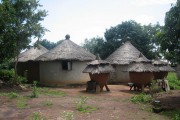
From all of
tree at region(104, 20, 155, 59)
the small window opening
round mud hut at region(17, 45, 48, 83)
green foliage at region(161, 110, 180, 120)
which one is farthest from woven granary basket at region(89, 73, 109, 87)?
tree at region(104, 20, 155, 59)

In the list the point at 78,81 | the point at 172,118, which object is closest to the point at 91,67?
the point at 78,81

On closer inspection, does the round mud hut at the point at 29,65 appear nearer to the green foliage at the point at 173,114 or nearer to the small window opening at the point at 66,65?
the small window opening at the point at 66,65

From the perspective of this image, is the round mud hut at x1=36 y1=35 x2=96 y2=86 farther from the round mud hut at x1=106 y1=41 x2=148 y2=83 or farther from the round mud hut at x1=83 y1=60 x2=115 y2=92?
the round mud hut at x1=83 y1=60 x2=115 y2=92

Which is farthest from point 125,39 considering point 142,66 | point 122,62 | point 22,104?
point 22,104

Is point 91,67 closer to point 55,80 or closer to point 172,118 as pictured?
point 55,80

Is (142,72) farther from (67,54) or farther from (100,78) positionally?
(67,54)

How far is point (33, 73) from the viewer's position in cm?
2477

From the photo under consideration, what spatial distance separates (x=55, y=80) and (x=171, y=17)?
12.3 meters

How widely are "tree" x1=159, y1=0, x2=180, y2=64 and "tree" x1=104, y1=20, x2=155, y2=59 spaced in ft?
63.4

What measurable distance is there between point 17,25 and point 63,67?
5.63 m

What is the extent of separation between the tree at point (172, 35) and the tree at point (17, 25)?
988cm

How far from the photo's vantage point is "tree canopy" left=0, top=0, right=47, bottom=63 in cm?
1773

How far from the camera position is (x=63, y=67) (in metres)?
22.2

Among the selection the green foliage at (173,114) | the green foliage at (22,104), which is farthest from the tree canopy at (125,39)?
the green foliage at (173,114)
